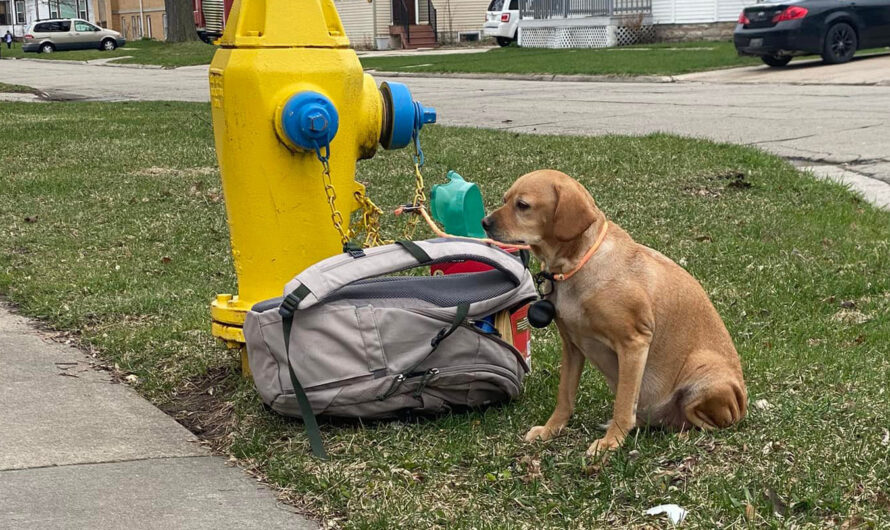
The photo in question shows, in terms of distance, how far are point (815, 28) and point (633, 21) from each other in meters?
11.5

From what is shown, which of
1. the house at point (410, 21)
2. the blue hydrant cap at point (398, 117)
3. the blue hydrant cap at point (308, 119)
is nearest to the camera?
the blue hydrant cap at point (308, 119)

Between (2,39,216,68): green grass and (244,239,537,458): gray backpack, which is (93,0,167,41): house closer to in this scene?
(2,39,216,68): green grass

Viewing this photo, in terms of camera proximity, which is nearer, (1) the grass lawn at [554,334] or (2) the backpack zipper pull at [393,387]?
(1) the grass lawn at [554,334]

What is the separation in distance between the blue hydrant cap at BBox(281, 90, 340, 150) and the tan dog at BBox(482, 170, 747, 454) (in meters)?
0.79

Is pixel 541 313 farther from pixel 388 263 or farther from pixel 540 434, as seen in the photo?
pixel 388 263

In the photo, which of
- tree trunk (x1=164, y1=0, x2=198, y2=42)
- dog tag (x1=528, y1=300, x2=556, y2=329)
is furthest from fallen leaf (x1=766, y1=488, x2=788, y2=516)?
tree trunk (x1=164, y1=0, x2=198, y2=42)

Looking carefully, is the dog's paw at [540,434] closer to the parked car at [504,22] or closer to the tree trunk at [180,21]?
the parked car at [504,22]

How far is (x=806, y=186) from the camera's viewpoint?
7.84m

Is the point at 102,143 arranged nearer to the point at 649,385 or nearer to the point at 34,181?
the point at 34,181

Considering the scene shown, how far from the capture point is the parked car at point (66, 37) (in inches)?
2084

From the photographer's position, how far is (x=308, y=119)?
3.99 meters

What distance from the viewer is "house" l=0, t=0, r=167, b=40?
6494 centimetres

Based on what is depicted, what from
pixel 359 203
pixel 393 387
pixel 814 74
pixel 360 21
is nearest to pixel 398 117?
pixel 359 203

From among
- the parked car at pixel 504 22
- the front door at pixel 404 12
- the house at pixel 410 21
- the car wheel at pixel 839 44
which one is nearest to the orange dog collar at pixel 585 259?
the car wheel at pixel 839 44
